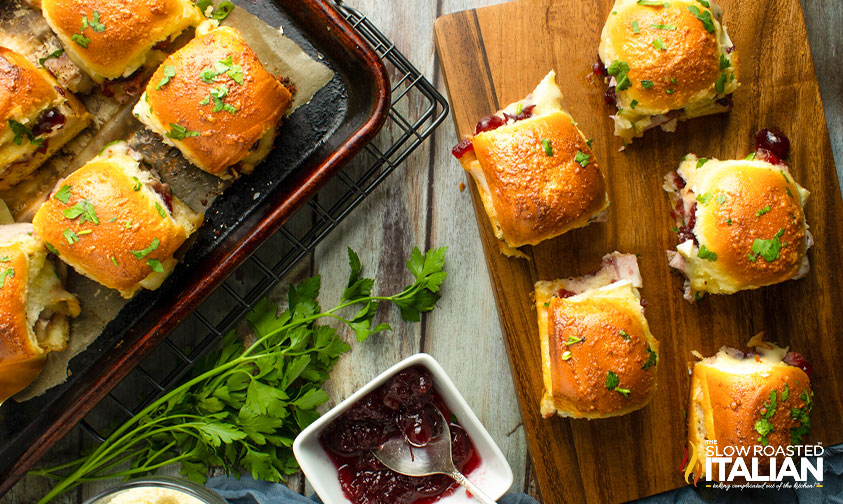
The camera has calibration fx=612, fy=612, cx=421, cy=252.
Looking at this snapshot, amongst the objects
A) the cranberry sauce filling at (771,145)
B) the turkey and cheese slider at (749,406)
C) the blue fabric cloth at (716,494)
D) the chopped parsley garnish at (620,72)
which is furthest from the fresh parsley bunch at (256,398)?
the cranberry sauce filling at (771,145)

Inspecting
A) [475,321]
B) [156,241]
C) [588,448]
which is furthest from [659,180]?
[156,241]

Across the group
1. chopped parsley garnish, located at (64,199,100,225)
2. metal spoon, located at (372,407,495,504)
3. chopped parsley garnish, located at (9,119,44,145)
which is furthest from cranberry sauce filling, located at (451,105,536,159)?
chopped parsley garnish, located at (9,119,44,145)

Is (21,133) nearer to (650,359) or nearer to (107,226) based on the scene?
(107,226)

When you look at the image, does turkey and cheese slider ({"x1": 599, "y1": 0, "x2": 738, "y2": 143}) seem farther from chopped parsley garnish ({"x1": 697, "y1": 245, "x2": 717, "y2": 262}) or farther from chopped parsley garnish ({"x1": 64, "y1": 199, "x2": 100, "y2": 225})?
chopped parsley garnish ({"x1": 64, "y1": 199, "x2": 100, "y2": 225})

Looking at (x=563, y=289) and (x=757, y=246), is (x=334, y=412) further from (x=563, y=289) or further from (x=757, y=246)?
(x=757, y=246)

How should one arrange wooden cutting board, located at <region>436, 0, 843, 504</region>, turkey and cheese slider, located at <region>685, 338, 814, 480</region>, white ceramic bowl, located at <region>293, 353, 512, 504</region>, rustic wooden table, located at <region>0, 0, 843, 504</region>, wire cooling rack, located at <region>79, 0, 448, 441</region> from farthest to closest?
rustic wooden table, located at <region>0, 0, 843, 504</region> → wire cooling rack, located at <region>79, 0, 448, 441</region> → wooden cutting board, located at <region>436, 0, 843, 504</region> → turkey and cheese slider, located at <region>685, 338, 814, 480</region> → white ceramic bowl, located at <region>293, 353, 512, 504</region>

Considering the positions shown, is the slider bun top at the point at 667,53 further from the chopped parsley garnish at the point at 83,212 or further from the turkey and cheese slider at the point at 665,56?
the chopped parsley garnish at the point at 83,212
